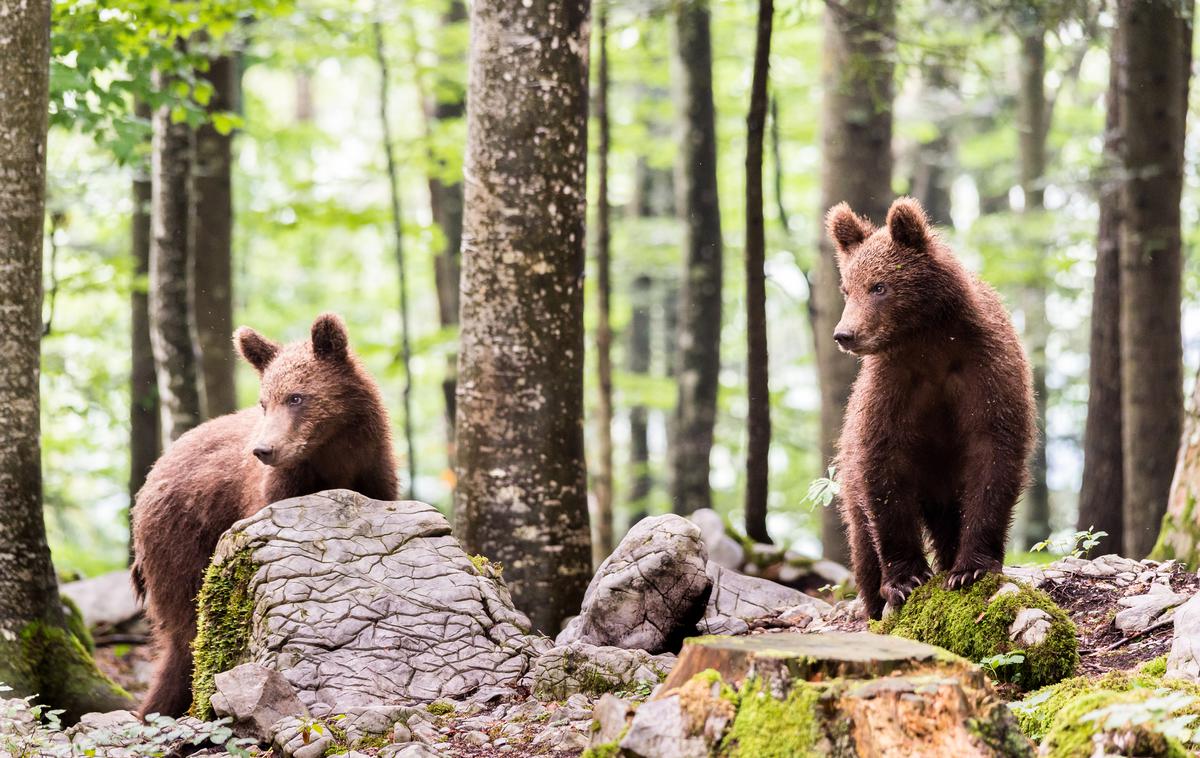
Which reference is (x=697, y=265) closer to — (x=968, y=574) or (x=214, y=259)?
(x=214, y=259)

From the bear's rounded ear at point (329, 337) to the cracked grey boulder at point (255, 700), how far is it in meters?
2.25

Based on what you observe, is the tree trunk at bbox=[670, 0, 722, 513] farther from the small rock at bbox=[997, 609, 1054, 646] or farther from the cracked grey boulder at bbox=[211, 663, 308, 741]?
the cracked grey boulder at bbox=[211, 663, 308, 741]

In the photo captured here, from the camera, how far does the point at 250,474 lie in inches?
272

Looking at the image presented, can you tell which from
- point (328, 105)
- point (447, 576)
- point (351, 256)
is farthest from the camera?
point (328, 105)

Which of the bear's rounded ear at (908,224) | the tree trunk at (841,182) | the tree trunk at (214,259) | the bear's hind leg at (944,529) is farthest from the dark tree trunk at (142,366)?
the bear's rounded ear at (908,224)

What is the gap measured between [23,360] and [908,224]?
4.76 m

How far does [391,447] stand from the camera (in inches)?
277

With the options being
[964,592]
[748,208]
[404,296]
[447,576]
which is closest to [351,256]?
[404,296]

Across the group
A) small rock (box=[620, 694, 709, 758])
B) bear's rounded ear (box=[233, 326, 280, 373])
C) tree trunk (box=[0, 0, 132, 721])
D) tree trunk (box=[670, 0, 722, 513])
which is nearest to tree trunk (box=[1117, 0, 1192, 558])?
tree trunk (box=[670, 0, 722, 513])

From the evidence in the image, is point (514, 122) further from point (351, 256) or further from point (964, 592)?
point (351, 256)

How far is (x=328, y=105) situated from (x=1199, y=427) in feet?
89.8

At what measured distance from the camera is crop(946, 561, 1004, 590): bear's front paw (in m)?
5.19

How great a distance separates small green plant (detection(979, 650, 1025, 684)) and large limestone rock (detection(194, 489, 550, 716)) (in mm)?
2160

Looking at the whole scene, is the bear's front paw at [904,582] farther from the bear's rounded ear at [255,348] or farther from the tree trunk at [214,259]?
the tree trunk at [214,259]
